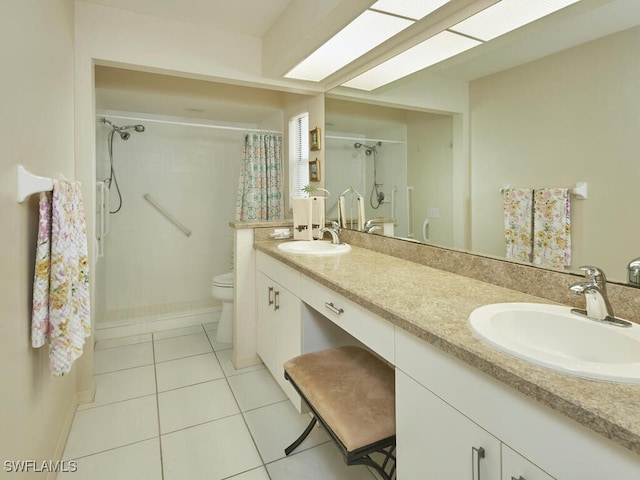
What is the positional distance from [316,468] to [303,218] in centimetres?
148

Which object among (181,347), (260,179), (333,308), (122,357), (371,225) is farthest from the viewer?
(260,179)

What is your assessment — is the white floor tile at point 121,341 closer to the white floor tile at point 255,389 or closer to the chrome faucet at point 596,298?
the white floor tile at point 255,389

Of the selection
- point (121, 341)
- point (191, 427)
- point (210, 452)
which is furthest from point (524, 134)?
point (121, 341)

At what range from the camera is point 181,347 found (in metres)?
2.88

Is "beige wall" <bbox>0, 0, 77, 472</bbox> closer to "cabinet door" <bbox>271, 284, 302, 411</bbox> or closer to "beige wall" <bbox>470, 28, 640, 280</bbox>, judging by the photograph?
"cabinet door" <bbox>271, 284, 302, 411</bbox>

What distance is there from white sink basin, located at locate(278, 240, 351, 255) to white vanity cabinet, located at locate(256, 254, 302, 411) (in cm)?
12

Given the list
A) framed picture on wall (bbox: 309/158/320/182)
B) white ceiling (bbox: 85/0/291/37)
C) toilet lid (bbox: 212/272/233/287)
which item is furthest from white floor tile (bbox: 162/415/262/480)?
white ceiling (bbox: 85/0/291/37)

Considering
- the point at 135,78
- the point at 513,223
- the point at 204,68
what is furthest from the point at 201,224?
the point at 513,223

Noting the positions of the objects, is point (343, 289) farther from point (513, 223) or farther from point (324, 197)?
point (324, 197)

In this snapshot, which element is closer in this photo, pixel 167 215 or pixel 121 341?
pixel 121 341

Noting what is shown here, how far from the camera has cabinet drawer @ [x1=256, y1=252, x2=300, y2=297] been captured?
6.00ft

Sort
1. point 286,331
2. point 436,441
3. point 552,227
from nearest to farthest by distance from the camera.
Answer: point 436,441, point 552,227, point 286,331

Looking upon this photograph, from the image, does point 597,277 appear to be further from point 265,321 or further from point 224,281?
point 224,281

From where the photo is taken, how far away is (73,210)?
1.39 m
